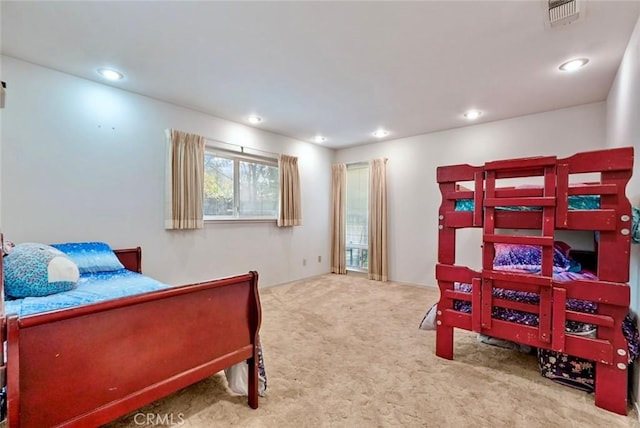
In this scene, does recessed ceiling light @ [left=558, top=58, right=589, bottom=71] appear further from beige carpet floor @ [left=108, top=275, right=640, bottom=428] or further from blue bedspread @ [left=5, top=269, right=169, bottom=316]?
blue bedspread @ [left=5, top=269, right=169, bottom=316]

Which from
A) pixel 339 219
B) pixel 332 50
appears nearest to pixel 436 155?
pixel 339 219

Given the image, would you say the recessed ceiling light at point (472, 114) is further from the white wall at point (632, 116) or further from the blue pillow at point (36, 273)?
the blue pillow at point (36, 273)

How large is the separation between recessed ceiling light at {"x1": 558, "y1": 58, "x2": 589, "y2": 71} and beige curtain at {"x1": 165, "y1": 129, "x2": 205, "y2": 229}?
372 centimetres

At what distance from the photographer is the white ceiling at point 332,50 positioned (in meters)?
1.82

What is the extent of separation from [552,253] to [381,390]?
54.8 inches

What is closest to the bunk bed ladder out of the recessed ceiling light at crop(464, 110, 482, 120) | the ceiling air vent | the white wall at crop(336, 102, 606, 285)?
the ceiling air vent

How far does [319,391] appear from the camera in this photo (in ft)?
6.00

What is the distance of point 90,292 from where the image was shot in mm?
1840

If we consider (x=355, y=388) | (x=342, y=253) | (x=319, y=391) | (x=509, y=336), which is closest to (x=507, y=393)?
(x=509, y=336)

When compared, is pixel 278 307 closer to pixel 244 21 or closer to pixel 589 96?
pixel 244 21

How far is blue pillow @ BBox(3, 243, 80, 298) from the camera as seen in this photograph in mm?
1729

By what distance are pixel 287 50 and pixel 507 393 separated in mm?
2820

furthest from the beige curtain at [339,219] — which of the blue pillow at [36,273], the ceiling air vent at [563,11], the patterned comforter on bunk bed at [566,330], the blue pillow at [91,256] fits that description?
the blue pillow at [36,273]

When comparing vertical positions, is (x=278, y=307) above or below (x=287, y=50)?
below
